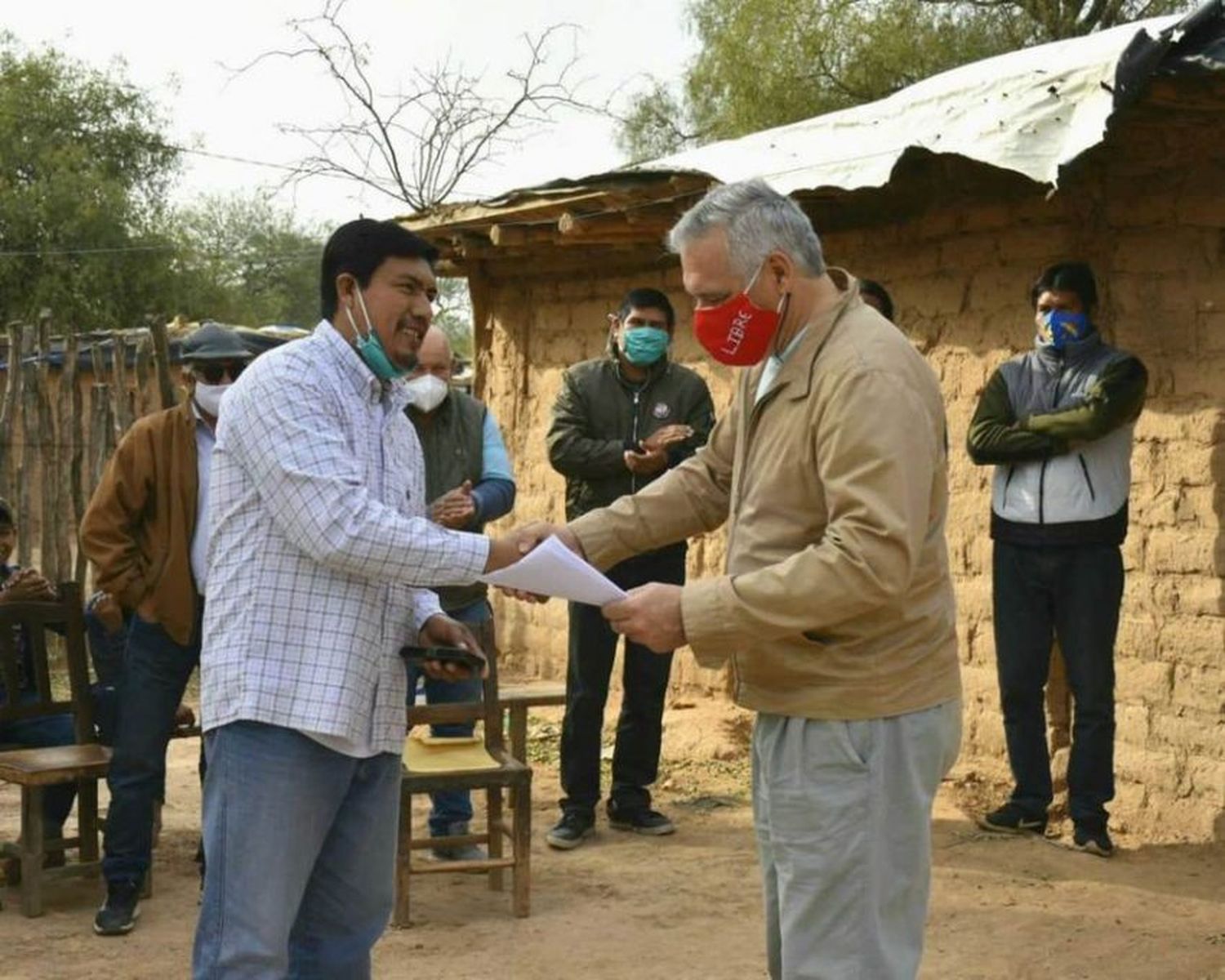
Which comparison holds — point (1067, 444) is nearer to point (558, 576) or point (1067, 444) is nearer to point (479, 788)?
point (479, 788)

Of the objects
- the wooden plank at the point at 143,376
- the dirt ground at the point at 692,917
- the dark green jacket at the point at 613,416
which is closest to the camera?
the dirt ground at the point at 692,917

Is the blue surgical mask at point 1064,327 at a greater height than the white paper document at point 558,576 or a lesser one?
greater

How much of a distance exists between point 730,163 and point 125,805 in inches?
144

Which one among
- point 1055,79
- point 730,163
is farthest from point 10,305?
point 1055,79

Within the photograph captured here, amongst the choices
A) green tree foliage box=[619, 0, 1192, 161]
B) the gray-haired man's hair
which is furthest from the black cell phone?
green tree foliage box=[619, 0, 1192, 161]

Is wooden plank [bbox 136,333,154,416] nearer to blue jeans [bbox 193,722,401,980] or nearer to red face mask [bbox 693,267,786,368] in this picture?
blue jeans [bbox 193,722,401,980]

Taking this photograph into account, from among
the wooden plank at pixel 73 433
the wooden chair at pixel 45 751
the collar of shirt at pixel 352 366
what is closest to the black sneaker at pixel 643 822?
the wooden chair at pixel 45 751

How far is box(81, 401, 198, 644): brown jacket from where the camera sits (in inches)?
222

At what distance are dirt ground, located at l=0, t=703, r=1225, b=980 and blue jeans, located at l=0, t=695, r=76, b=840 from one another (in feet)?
0.82

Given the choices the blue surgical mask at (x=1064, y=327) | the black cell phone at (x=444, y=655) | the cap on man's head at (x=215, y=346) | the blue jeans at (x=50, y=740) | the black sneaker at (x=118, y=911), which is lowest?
the black sneaker at (x=118, y=911)

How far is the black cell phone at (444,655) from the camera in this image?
3.54m

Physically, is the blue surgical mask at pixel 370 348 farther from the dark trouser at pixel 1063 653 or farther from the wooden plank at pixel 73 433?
the wooden plank at pixel 73 433

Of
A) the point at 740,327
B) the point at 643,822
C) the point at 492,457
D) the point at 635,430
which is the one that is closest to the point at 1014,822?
the point at 643,822

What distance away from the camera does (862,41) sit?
21781 millimetres
